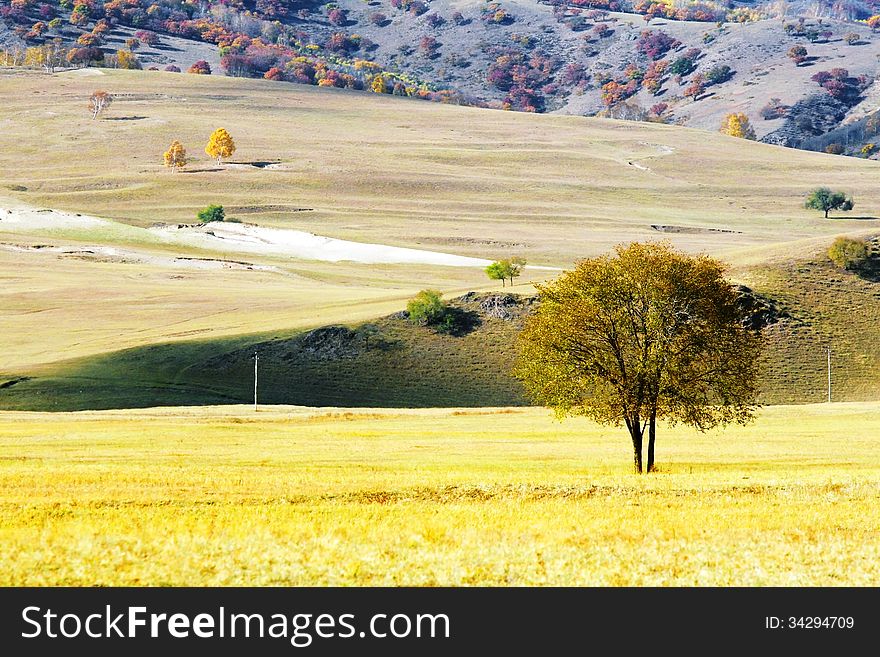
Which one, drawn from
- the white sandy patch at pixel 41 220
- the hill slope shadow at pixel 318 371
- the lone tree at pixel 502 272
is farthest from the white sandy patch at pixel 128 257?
the hill slope shadow at pixel 318 371

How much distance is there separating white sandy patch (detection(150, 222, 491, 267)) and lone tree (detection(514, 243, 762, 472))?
111 meters

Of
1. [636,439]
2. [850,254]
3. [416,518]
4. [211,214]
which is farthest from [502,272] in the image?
[416,518]

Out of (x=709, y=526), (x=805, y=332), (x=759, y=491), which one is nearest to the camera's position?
(x=709, y=526)

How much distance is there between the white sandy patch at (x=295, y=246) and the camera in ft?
518

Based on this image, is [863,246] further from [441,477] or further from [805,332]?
[441,477]

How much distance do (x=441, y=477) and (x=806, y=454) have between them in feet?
73.7

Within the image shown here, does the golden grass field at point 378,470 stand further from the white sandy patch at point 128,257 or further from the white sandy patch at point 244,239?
the white sandy patch at point 244,239

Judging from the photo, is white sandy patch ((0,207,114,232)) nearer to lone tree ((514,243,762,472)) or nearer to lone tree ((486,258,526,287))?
lone tree ((486,258,526,287))

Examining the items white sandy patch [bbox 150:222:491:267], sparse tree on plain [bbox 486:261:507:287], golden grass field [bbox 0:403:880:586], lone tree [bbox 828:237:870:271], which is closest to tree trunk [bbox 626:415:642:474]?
golden grass field [bbox 0:403:880:586]

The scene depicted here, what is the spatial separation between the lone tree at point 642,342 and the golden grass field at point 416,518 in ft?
7.92

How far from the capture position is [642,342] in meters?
44.0

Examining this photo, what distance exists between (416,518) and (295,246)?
5792 inches

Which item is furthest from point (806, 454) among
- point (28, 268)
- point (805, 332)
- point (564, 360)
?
point (28, 268)
